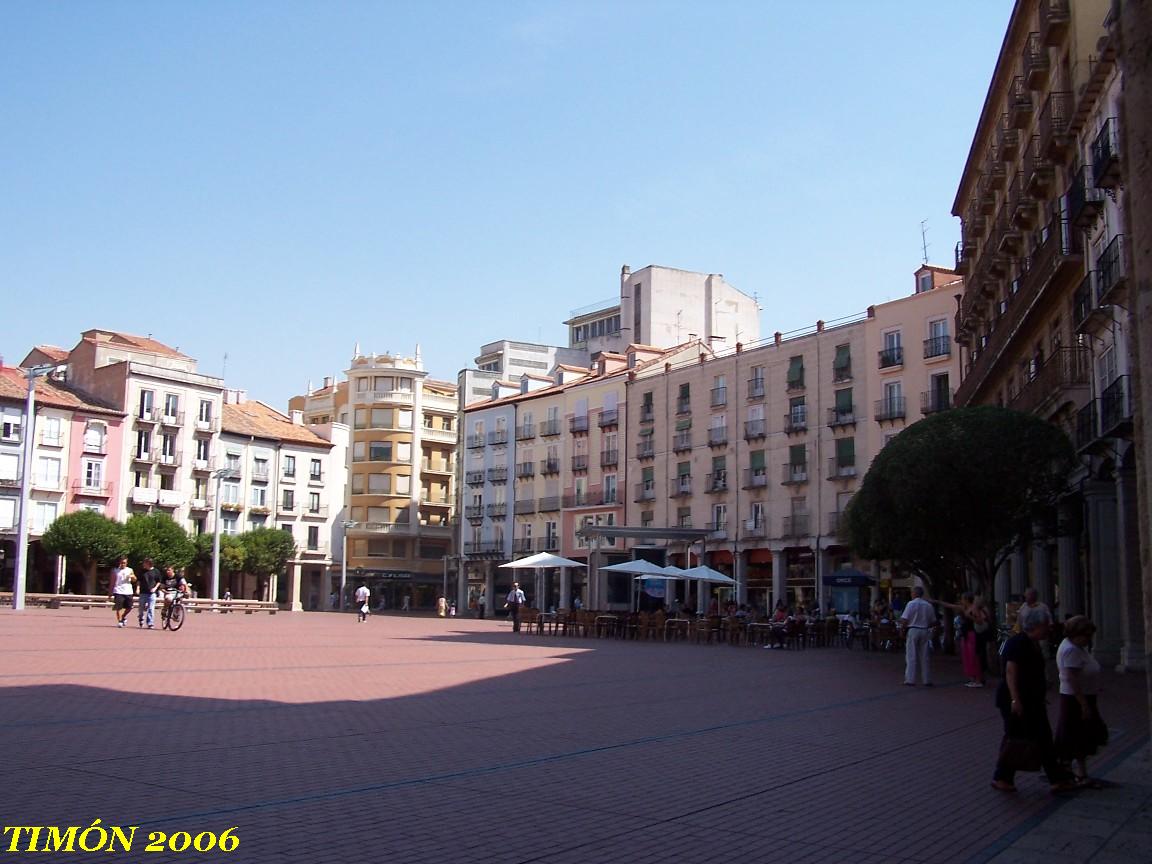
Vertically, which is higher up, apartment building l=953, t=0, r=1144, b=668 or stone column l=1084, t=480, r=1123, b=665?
apartment building l=953, t=0, r=1144, b=668

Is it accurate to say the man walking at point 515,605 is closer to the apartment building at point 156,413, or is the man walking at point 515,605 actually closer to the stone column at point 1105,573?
the stone column at point 1105,573

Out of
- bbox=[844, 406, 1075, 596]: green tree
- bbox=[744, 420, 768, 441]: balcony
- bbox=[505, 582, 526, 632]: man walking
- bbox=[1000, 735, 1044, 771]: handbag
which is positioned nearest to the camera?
bbox=[1000, 735, 1044, 771]: handbag

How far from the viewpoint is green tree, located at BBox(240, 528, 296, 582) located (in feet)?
252

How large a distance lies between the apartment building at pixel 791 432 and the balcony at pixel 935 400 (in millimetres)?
56

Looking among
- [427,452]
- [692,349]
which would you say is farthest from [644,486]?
[427,452]

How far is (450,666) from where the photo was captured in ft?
70.8

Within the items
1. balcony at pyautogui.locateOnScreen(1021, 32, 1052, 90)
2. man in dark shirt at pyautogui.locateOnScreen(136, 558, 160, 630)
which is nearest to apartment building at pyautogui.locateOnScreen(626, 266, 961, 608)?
balcony at pyautogui.locateOnScreen(1021, 32, 1052, 90)

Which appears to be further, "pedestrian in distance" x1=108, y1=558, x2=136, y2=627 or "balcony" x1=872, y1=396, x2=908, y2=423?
"balcony" x1=872, y1=396, x2=908, y2=423

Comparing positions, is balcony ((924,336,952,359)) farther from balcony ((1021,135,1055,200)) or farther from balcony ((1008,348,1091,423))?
balcony ((1008,348,1091,423))

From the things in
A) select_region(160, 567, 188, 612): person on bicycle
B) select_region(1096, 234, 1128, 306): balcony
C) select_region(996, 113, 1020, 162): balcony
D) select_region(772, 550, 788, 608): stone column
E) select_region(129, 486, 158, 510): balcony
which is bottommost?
select_region(160, 567, 188, 612): person on bicycle

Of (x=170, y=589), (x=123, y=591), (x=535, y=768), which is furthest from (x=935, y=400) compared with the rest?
(x=535, y=768)

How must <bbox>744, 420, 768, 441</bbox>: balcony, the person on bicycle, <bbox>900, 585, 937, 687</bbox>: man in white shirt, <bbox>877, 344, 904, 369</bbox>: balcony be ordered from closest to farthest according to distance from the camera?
<bbox>900, 585, 937, 687</bbox>: man in white shirt, the person on bicycle, <bbox>877, 344, 904, 369</bbox>: balcony, <bbox>744, 420, 768, 441</bbox>: balcony

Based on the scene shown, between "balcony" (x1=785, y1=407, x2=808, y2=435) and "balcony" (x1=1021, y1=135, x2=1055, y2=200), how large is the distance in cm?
2581

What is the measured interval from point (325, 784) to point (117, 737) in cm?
316
